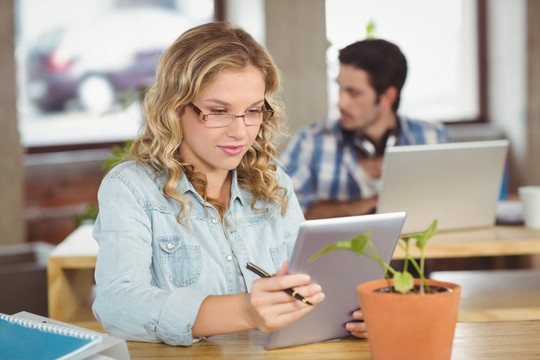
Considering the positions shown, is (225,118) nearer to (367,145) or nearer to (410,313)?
(410,313)

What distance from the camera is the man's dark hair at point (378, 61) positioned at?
9.77ft

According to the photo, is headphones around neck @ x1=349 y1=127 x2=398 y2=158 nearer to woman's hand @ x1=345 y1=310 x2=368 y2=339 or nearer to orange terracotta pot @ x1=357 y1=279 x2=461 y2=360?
woman's hand @ x1=345 y1=310 x2=368 y2=339

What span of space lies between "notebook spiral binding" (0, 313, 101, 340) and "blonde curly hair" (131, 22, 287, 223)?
43cm

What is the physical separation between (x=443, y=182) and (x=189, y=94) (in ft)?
3.25

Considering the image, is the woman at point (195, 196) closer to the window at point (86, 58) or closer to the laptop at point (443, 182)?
the laptop at point (443, 182)

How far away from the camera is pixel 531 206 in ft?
8.00

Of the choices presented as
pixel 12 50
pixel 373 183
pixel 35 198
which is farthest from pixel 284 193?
pixel 35 198

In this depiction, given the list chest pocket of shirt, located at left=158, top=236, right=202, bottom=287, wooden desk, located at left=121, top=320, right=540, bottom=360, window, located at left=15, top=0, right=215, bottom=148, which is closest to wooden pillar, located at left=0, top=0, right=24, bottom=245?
window, located at left=15, top=0, right=215, bottom=148

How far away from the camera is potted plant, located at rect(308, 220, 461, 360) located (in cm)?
106

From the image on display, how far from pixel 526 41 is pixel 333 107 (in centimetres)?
123

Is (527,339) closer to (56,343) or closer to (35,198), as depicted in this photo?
(56,343)

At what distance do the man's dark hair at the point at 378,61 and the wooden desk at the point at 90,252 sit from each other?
839mm

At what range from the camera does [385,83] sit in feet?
9.91

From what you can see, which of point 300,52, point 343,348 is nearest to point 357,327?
point 343,348
